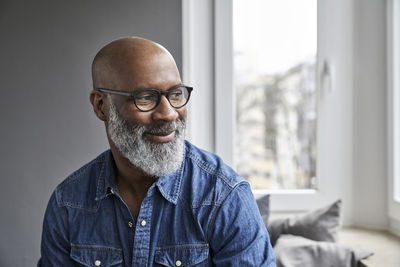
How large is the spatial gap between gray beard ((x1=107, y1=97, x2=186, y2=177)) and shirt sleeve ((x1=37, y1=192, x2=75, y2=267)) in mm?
281

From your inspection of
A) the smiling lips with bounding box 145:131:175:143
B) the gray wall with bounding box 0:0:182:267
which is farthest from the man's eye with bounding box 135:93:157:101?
the gray wall with bounding box 0:0:182:267

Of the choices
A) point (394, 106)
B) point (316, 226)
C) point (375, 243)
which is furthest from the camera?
point (394, 106)

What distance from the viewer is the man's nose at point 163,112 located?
1.18m

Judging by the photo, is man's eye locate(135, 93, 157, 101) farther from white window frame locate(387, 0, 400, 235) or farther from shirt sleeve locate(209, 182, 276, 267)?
white window frame locate(387, 0, 400, 235)

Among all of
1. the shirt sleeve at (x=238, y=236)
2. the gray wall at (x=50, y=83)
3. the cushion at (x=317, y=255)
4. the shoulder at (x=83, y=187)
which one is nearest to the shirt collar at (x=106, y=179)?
the shoulder at (x=83, y=187)

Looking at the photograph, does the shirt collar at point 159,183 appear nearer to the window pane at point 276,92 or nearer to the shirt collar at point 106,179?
the shirt collar at point 106,179

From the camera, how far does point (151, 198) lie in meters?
1.24

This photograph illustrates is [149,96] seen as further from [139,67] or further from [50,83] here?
[50,83]

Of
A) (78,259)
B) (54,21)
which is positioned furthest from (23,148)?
(78,259)

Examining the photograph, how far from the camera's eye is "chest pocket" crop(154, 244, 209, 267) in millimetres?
1181

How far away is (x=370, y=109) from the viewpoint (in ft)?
6.97

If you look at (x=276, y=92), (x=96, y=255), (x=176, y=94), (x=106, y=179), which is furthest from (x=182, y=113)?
(x=276, y=92)

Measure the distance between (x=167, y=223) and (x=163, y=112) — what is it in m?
0.32

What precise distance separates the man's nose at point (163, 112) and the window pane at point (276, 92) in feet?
3.58
